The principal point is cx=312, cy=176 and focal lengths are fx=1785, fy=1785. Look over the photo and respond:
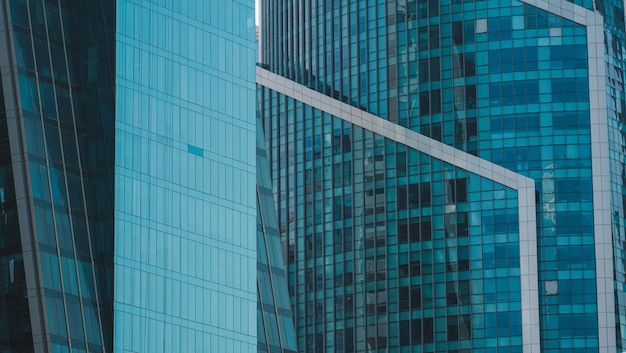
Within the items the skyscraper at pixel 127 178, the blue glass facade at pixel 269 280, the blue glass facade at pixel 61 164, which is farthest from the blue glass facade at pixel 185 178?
the blue glass facade at pixel 269 280

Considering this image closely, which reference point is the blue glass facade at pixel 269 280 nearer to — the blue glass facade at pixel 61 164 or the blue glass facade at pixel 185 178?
the blue glass facade at pixel 185 178

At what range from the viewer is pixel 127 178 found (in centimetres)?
12056

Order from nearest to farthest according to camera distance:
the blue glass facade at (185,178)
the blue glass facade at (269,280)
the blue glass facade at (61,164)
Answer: the blue glass facade at (61,164)
the blue glass facade at (185,178)
the blue glass facade at (269,280)

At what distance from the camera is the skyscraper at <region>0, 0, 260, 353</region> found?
373 feet

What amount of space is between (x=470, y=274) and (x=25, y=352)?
93644 millimetres

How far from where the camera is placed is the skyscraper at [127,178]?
11369 centimetres

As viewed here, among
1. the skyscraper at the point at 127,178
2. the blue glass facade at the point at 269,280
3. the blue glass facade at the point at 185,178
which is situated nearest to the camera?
the skyscraper at the point at 127,178

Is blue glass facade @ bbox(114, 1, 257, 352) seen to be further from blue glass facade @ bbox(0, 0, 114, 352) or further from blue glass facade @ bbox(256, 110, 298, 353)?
blue glass facade @ bbox(256, 110, 298, 353)

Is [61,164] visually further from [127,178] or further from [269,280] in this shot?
[269,280]

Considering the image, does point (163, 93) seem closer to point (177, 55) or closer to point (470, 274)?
point (177, 55)

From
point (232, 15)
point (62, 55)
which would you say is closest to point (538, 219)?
point (232, 15)

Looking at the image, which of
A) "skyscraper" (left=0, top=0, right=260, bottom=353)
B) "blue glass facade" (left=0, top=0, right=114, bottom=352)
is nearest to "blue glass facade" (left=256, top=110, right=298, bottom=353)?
"skyscraper" (left=0, top=0, right=260, bottom=353)

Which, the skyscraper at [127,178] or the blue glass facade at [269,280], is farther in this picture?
the blue glass facade at [269,280]

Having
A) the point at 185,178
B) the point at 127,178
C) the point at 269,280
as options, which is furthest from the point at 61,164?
the point at 269,280
